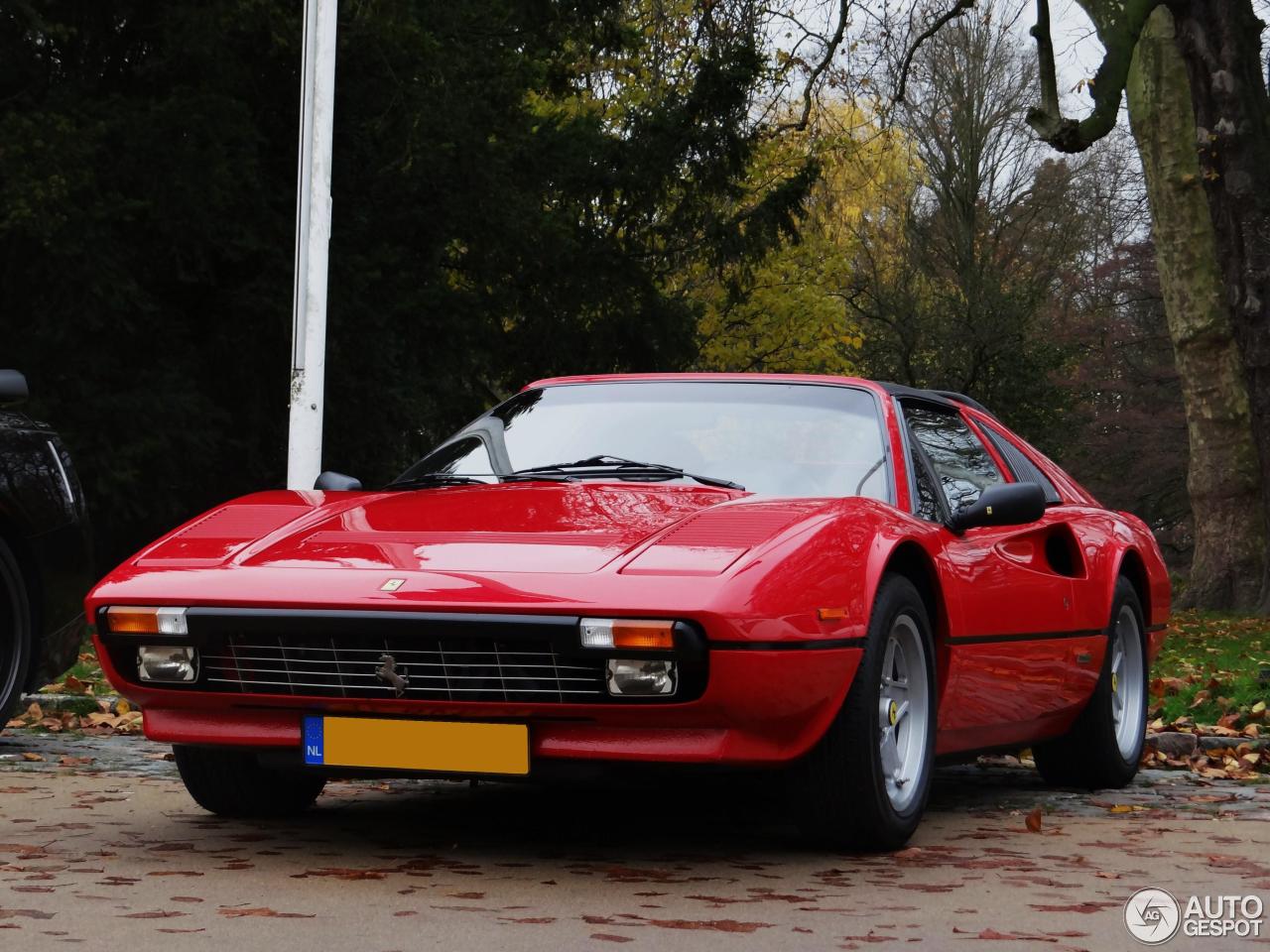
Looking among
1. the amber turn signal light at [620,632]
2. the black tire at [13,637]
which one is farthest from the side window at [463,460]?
the black tire at [13,637]

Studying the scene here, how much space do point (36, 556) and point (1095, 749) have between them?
155 inches

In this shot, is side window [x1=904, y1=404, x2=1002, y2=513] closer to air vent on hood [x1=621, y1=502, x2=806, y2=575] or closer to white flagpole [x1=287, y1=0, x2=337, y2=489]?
air vent on hood [x1=621, y1=502, x2=806, y2=575]

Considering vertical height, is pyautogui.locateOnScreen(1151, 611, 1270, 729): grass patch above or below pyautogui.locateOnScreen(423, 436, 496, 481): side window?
below

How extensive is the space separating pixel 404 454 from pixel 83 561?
20471 millimetres

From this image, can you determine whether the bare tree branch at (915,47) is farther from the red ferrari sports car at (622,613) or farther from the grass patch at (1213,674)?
the red ferrari sports car at (622,613)

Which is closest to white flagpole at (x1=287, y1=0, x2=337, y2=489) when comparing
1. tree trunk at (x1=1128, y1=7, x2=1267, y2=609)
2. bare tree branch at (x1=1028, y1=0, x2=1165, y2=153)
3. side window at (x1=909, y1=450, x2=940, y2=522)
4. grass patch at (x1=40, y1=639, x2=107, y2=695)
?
grass patch at (x1=40, y1=639, x2=107, y2=695)

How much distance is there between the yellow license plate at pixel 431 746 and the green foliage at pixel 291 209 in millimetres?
15287

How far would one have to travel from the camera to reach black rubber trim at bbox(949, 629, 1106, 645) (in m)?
5.77

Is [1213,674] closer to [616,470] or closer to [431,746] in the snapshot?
[616,470]

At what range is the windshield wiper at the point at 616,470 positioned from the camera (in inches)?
226

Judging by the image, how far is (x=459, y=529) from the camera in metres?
5.14

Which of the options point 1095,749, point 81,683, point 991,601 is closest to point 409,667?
point 991,601

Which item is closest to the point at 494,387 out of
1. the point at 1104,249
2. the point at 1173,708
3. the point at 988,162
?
the point at 988,162

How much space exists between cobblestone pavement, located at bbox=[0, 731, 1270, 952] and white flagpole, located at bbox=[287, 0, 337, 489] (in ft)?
16.3
